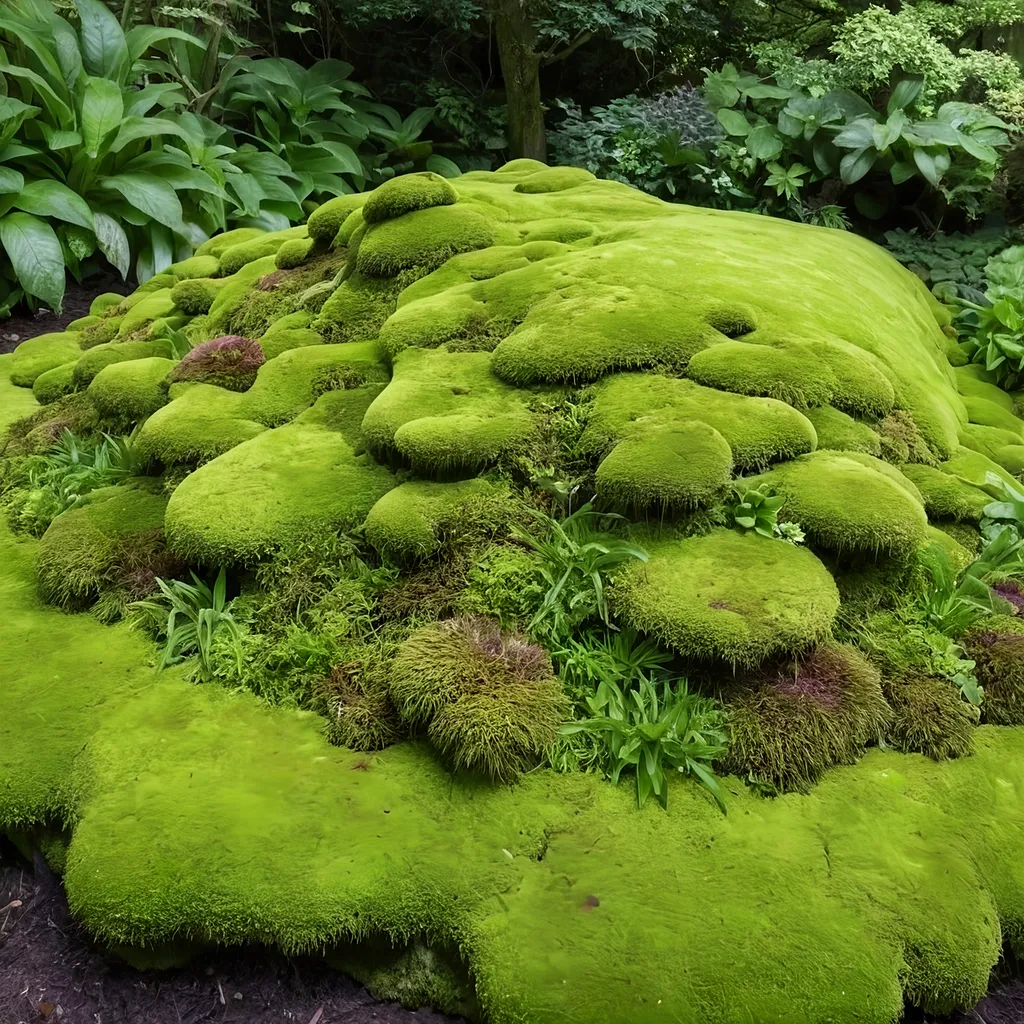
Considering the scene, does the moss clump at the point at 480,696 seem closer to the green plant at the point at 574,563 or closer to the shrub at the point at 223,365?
the green plant at the point at 574,563

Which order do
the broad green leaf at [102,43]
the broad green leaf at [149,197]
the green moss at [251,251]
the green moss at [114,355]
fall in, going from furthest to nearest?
the broad green leaf at [102,43], the broad green leaf at [149,197], the green moss at [251,251], the green moss at [114,355]

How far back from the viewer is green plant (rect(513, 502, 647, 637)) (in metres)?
2.86

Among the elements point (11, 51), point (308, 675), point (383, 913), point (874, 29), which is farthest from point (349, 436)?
point (874, 29)

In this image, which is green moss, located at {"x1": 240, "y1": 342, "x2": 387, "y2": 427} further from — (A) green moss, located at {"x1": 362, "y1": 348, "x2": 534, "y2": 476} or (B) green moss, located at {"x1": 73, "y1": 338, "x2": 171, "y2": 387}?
(B) green moss, located at {"x1": 73, "y1": 338, "x2": 171, "y2": 387}

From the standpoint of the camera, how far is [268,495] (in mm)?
3318

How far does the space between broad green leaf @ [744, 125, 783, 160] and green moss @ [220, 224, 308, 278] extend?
4.28 metres

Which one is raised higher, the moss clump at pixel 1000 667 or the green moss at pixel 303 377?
the green moss at pixel 303 377

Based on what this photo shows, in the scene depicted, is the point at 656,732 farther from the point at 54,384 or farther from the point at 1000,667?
the point at 54,384

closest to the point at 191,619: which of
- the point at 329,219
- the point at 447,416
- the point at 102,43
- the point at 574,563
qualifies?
the point at 447,416

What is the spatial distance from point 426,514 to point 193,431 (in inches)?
53.5

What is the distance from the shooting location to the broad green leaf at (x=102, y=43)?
23.2 feet

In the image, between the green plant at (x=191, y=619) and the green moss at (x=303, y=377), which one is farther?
the green moss at (x=303, y=377)

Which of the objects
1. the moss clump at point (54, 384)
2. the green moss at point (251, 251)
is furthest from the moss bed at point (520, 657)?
the green moss at point (251, 251)

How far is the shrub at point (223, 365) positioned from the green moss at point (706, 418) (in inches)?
76.0
